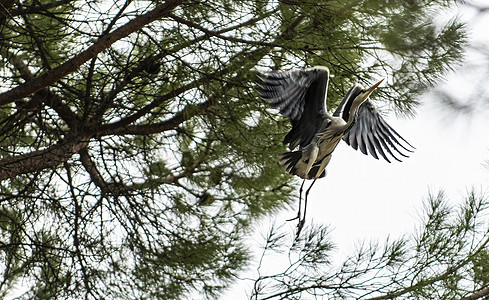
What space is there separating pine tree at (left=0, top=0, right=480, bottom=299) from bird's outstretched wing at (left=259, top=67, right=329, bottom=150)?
262mm

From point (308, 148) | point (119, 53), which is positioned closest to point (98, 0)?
point (119, 53)

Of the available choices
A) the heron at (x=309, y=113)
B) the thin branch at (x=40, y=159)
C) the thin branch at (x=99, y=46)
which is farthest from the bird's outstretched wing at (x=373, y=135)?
the thin branch at (x=40, y=159)

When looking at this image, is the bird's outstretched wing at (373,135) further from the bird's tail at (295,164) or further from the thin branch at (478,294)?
the thin branch at (478,294)

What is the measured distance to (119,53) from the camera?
297cm

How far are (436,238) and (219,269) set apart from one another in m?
1.06

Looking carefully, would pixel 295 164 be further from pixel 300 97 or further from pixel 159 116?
pixel 159 116

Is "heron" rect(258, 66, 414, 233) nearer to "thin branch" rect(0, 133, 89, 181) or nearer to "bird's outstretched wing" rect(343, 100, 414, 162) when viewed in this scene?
"bird's outstretched wing" rect(343, 100, 414, 162)

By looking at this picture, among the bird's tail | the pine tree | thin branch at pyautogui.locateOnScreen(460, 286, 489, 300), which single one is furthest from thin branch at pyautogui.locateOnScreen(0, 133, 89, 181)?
thin branch at pyautogui.locateOnScreen(460, 286, 489, 300)

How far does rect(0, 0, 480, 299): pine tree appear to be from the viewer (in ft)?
7.49

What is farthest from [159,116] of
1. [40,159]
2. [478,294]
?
[478,294]

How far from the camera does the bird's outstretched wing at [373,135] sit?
6.46 feet

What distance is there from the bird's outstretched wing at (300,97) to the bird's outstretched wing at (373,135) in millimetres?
189

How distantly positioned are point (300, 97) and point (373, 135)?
0.33 m

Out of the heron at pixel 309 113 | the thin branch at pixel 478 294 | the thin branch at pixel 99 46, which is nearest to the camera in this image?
the heron at pixel 309 113
